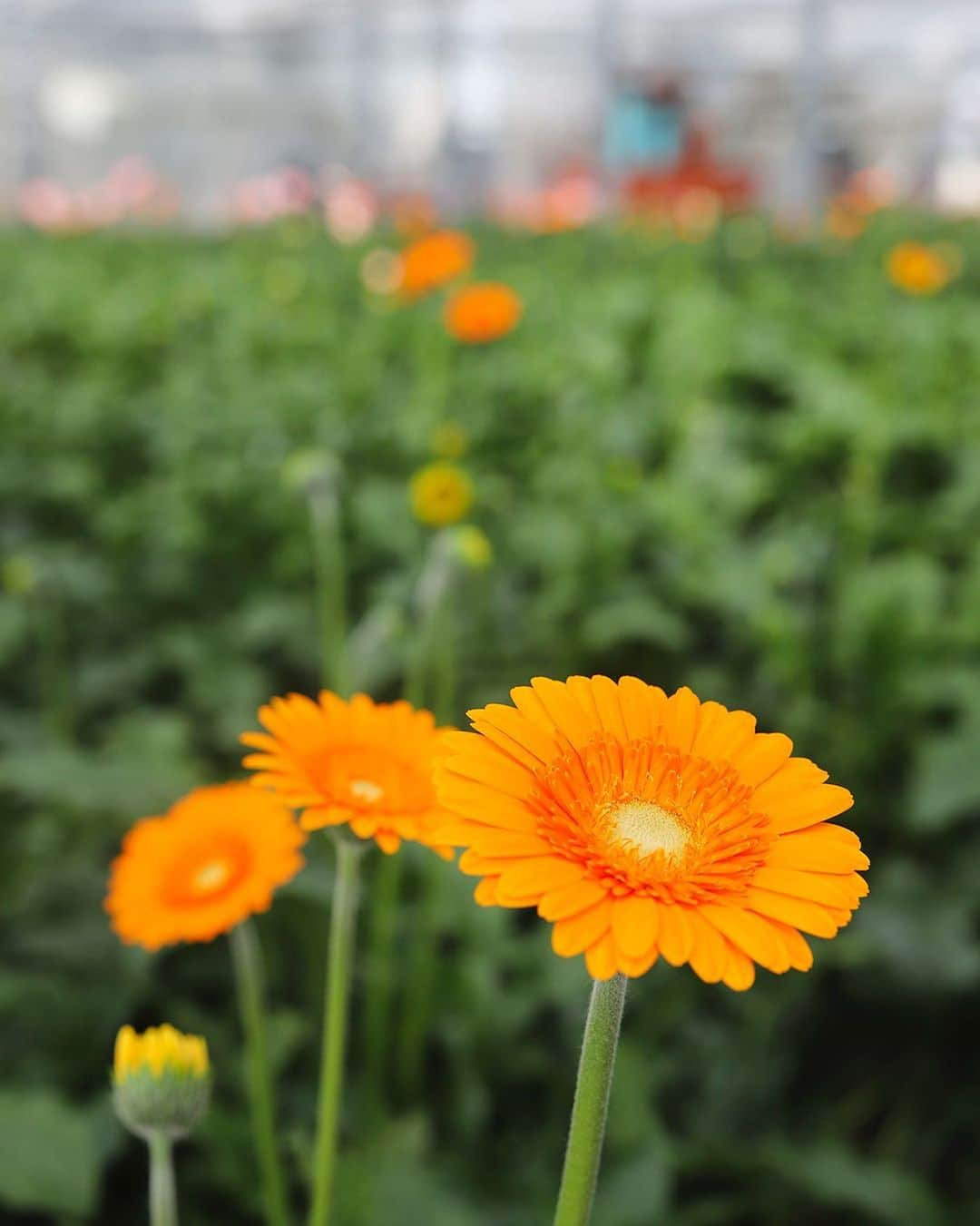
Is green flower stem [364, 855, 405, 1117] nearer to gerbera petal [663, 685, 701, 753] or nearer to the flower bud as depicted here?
the flower bud

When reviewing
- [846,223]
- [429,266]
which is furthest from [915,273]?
[846,223]

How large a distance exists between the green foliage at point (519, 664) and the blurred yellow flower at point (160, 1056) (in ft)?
0.50

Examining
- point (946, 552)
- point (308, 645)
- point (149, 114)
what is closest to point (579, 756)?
point (308, 645)

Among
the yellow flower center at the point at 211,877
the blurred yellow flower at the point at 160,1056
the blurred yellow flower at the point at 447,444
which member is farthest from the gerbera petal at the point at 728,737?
the blurred yellow flower at the point at 447,444

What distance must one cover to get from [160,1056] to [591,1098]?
0.75 ft

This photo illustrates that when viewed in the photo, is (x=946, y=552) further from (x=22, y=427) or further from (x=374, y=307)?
(x=374, y=307)

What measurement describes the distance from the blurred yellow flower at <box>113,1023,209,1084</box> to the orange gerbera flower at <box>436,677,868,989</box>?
0.23m

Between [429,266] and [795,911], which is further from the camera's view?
[429,266]

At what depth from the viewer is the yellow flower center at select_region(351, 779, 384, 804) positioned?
1.74 ft

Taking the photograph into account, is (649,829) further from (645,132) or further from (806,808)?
(645,132)

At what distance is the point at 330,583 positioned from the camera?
1512 mm

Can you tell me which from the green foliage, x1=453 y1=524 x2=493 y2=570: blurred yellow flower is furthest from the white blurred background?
x1=453 y1=524 x2=493 y2=570: blurred yellow flower

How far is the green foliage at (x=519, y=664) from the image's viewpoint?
1162 millimetres

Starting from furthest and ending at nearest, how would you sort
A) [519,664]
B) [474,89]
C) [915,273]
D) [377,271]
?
[474,89] < [377,271] < [915,273] < [519,664]
